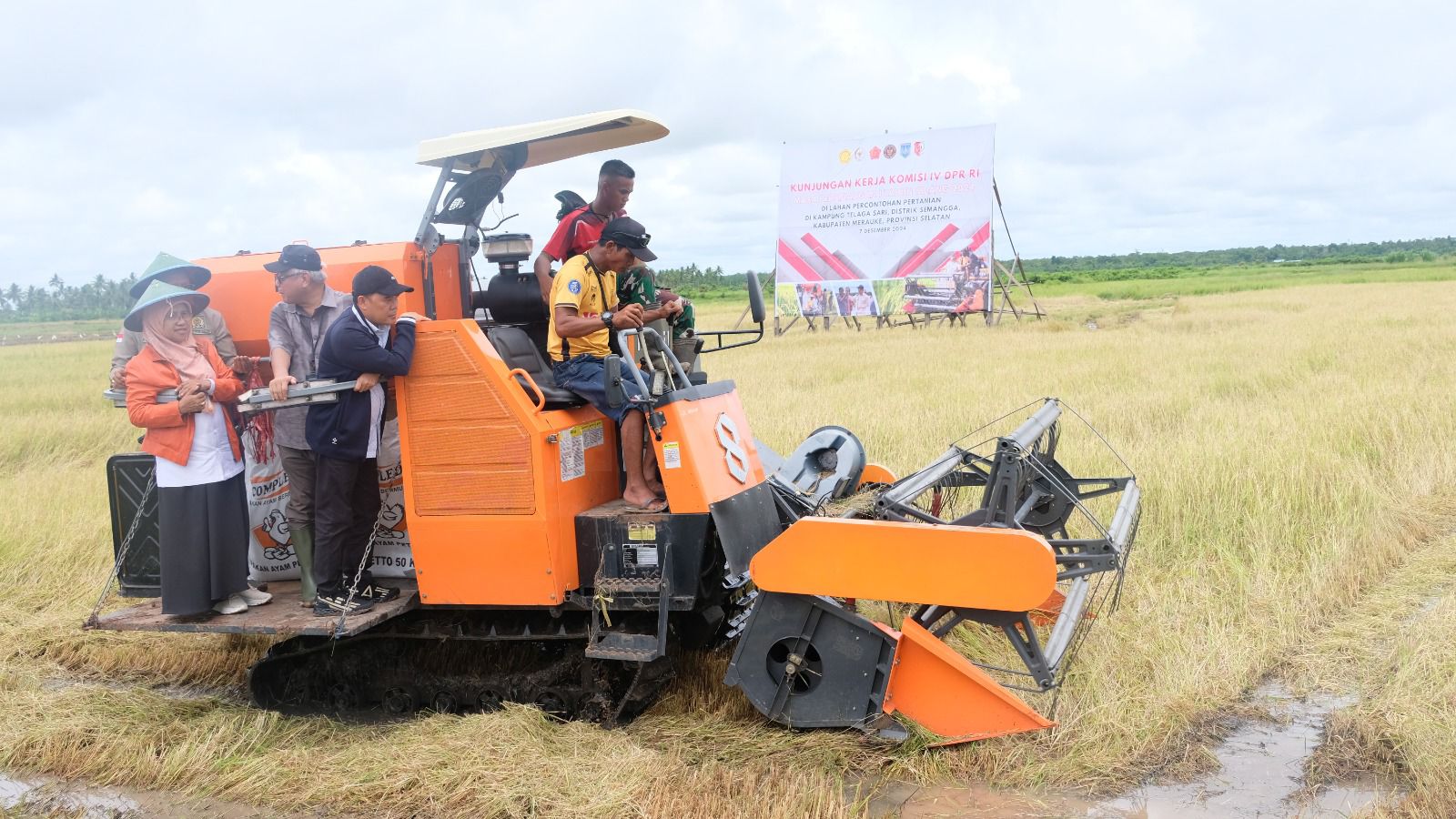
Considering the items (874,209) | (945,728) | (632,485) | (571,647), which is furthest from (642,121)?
(874,209)

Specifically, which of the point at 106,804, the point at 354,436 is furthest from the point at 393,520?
the point at 106,804

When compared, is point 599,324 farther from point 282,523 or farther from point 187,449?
point 282,523

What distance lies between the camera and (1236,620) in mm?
5777

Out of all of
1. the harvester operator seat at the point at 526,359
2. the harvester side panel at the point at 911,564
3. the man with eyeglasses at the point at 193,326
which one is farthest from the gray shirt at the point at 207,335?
the harvester side panel at the point at 911,564

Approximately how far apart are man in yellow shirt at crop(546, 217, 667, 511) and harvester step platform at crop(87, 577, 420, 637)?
1234 millimetres

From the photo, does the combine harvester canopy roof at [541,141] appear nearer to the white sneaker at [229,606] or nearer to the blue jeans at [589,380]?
the blue jeans at [589,380]

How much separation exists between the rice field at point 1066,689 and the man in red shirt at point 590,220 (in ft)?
7.26

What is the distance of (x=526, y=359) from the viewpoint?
Answer: 5.52m

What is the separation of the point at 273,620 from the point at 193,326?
5.01ft

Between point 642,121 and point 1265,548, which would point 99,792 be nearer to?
point 642,121

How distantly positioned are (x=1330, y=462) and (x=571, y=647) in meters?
6.28

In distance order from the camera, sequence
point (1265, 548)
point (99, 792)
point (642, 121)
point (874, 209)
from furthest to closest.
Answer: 1. point (874, 209)
2. point (1265, 548)
3. point (642, 121)
4. point (99, 792)

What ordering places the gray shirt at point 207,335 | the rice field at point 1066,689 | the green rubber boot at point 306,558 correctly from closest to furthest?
the rice field at point 1066,689 → the green rubber boot at point 306,558 → the gray shirt at point 207,335

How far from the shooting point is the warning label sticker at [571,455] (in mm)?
5020
